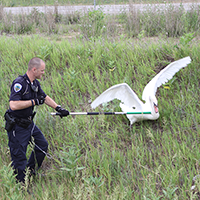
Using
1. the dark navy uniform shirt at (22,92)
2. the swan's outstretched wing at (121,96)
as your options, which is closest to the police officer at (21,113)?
the dark navy uniform shirt at (22,92)

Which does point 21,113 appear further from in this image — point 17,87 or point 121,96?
point 121,96

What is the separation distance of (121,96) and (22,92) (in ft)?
5.55

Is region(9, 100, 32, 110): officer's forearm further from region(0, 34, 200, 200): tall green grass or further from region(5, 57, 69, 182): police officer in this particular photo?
region(0, 34, 200, 200): tall green grass

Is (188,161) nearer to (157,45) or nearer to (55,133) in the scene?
(55,133)

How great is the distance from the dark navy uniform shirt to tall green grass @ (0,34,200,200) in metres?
0.76

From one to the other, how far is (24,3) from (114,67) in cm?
1196

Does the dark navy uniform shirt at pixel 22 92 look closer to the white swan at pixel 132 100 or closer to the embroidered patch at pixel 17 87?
the embroidered patch at pixel 17 87

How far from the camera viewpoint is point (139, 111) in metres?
3.69

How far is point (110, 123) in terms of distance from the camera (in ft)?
12.9

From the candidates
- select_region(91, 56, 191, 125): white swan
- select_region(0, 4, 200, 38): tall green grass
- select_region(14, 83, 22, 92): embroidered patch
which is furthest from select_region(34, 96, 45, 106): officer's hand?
select_region(0, 4, 200, 38): tall green grass

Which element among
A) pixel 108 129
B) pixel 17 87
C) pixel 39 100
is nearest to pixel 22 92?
pixel 17 87

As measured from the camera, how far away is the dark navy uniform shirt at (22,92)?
287cm

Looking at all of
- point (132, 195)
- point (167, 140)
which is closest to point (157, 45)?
point (167, 140)

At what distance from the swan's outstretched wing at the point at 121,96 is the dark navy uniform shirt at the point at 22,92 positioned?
3.45 ft
